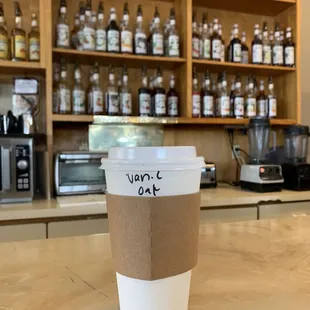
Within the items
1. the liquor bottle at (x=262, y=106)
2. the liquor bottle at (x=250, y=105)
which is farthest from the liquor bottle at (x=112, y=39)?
the liquor bottle at (x=262, y=106)

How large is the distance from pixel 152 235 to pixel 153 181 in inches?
2.3

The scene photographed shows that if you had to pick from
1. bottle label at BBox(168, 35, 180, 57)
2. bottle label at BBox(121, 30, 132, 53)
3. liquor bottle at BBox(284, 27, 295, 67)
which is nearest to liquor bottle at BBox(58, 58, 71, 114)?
bottle label at BBox(121, 30, 132, 53)

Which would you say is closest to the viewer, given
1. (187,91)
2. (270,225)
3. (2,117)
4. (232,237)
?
(232,237)

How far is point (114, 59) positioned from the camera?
2.19 meters

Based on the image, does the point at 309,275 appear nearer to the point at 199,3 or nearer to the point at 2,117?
the point at 2,117

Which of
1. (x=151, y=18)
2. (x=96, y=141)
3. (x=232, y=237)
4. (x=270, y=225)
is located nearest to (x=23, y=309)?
(x=232, y=237)

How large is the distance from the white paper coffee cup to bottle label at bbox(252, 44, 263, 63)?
7.28 feet

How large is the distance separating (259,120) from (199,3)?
0.90 m

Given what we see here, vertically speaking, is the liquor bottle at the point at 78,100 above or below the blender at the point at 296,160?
above

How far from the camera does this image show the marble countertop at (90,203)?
5.11 feet

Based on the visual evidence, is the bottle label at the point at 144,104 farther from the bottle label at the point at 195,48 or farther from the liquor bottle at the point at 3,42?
the liquor bottle at the point at 3,42

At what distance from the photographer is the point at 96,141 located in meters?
2.33

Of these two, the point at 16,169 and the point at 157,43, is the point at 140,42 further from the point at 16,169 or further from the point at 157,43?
the point at 16,169

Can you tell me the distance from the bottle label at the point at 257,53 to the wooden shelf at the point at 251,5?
1.00 feet
